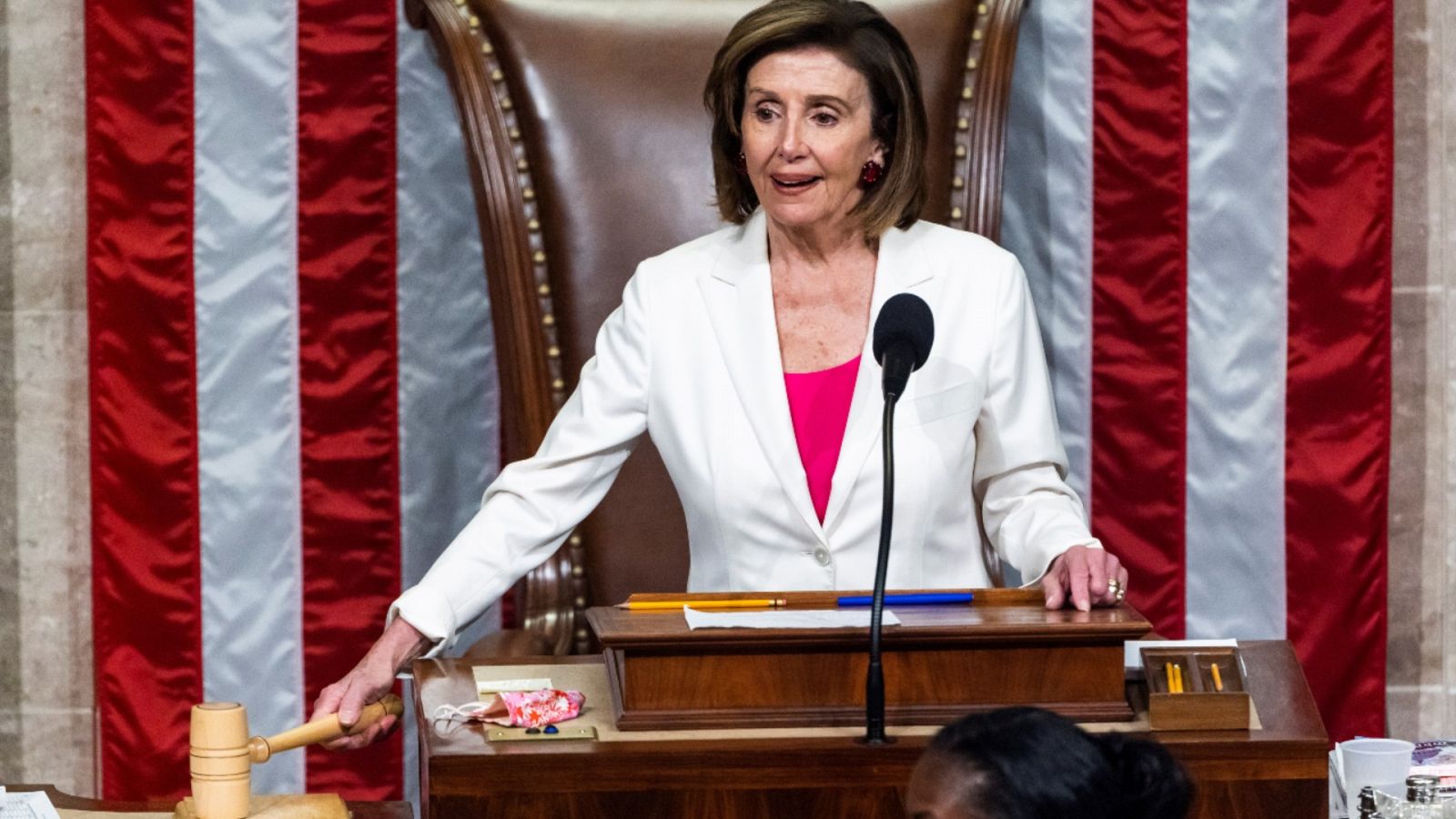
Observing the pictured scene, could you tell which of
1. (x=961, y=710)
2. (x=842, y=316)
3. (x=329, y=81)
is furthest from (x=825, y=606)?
(x=329, y=81)

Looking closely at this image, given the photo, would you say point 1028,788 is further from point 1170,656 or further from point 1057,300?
point 1057,300

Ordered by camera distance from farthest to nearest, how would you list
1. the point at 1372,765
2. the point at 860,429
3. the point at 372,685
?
1. the point at 860,429
2. the point at 372,685
3. the point at 1372,765

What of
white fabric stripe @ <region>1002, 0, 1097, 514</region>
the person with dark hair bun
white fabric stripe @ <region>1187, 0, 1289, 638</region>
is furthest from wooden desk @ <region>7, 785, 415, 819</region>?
white fabric stripe @ <region>1187, 0, 1289, 638</region>

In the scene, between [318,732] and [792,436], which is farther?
[792,436]

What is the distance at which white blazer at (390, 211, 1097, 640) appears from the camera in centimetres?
247

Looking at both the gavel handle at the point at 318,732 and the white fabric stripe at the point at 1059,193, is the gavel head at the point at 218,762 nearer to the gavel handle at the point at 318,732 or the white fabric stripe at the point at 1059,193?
the gavel handle at the point at 318,732

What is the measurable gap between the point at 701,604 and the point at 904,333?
0.36m

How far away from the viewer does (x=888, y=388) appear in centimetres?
183

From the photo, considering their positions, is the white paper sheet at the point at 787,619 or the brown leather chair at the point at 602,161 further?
the brown leather chair at the point at 602,161

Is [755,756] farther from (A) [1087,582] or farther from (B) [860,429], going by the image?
(B) [860,429]

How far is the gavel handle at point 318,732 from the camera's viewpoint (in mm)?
1787

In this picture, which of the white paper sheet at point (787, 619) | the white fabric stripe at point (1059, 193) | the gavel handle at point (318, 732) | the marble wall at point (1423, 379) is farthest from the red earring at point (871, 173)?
the marble wall at point (1423, 379)

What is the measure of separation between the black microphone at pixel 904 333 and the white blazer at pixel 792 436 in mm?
594

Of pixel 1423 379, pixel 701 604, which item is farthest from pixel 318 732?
pixel 1423 379
